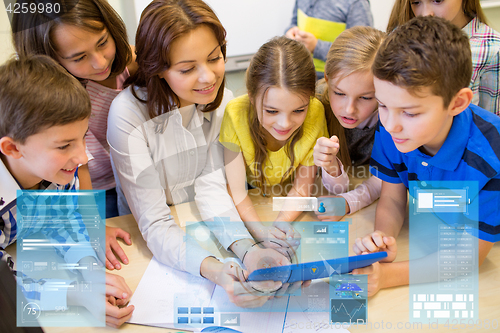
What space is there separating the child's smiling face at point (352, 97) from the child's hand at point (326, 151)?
71mm

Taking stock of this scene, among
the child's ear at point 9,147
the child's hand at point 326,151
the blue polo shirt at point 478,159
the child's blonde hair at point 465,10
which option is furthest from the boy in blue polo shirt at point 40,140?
the child's blonde hair at point 465,10

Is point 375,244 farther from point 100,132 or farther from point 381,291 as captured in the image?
point 100,132

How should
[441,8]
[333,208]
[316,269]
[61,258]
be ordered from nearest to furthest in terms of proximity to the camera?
[316,269] < [61,258] < [333,208] < [441,8]

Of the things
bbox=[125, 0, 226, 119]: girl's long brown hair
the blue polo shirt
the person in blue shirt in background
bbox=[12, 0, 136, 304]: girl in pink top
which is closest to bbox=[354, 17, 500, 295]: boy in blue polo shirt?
the blue polo shirt

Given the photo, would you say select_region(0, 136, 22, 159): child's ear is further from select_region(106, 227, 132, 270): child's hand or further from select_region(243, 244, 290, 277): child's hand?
select_region(243, 244, 290, 277): child's hand

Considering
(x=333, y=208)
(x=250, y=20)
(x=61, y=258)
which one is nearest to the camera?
(x=61, y=258)

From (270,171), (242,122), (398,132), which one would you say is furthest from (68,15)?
(398,132)

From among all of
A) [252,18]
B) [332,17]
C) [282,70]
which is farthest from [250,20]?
[282,70]

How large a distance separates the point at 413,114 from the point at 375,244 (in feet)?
0.83

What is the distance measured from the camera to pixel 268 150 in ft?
3.00

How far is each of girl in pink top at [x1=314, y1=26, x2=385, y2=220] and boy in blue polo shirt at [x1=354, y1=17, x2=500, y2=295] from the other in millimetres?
131

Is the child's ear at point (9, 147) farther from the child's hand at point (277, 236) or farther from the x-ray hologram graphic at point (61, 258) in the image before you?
the child's hand at point (277, 236)

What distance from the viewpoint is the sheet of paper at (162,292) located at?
623 mm

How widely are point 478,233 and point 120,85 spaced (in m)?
0.94
